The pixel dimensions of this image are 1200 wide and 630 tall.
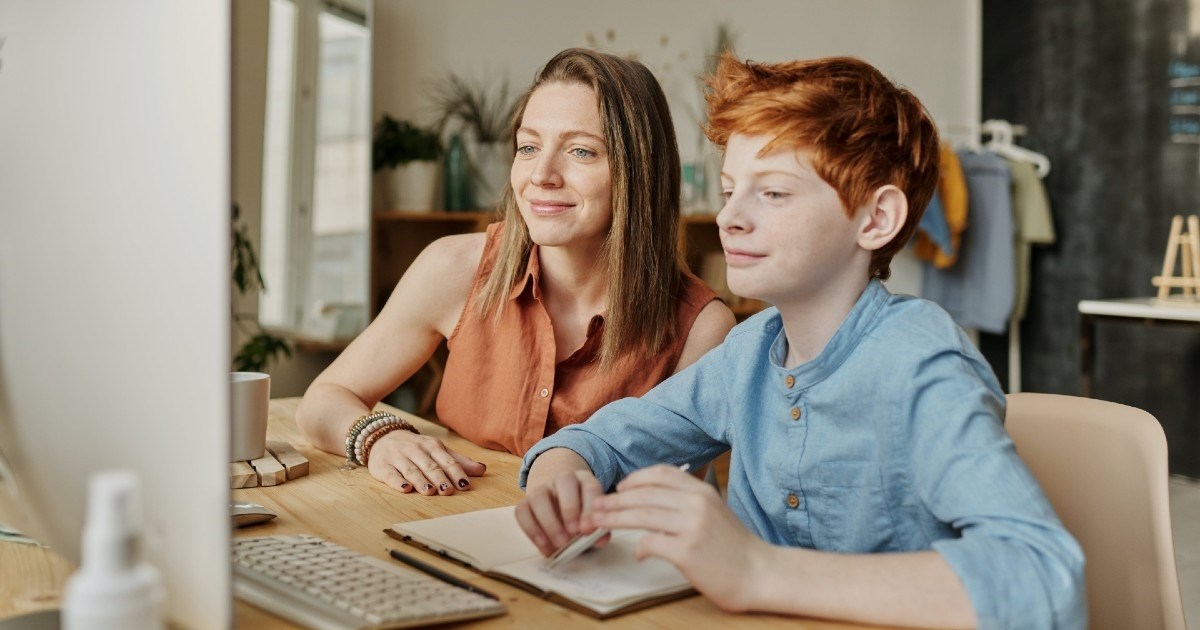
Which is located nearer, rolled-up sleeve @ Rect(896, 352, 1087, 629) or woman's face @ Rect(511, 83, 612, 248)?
rolled-up sleeve @ Rect(896, 352, 1087, 629)

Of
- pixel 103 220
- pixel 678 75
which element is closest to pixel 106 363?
pixel 103 220

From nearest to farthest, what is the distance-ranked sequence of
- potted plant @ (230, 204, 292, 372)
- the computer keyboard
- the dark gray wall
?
1. the computer keyboard
2. potted plant @ (230, 204, 292, 372)
3. the dark gray wall

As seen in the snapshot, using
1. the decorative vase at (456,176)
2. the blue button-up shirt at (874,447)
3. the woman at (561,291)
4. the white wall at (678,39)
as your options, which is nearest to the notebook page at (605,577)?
the blue button-up shirt at (874,447)

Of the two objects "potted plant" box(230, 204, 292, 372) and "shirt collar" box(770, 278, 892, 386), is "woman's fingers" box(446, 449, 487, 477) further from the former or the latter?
"potted plant" box(230, 204, 292, 372)

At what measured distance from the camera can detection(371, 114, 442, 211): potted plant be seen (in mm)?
4227

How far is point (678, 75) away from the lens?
5.13 meters

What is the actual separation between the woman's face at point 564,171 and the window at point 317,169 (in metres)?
2.61

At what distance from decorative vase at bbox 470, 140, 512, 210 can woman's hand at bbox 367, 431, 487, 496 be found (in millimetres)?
3039

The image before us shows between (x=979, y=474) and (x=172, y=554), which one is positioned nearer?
(x=172, y=554)

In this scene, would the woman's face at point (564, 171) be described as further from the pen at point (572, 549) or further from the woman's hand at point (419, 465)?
the pen at point (572, 549)

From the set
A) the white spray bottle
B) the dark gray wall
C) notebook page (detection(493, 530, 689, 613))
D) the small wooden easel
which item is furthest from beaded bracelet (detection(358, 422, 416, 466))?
the dark gray wall

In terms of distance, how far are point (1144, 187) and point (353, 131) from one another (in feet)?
11.6

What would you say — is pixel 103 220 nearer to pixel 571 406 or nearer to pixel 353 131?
pixel 571 406

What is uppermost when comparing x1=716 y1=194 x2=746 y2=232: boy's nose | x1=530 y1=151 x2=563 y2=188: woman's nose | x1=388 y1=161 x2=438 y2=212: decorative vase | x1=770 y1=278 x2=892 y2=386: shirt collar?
x1=388 y1=161 x2=438 y2=212: decorative vase
